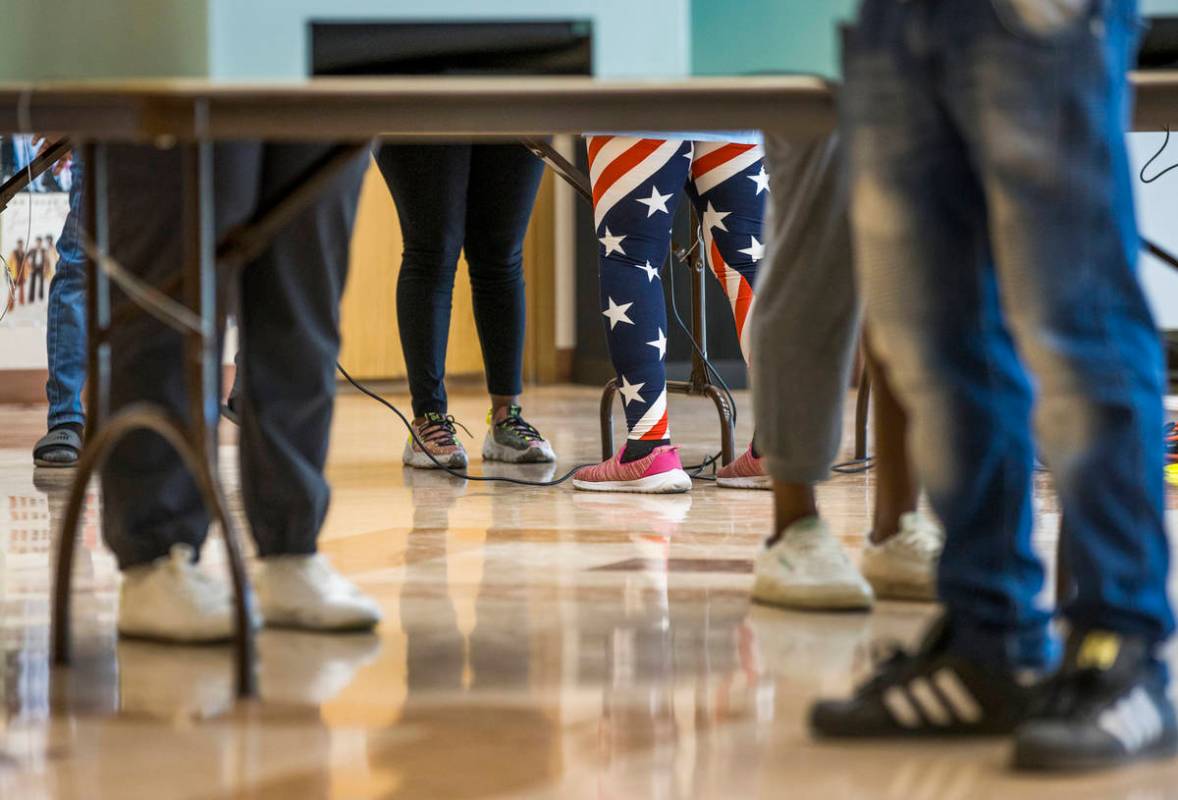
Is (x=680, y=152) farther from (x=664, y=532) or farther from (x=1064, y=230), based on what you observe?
(x=1064, y=230)

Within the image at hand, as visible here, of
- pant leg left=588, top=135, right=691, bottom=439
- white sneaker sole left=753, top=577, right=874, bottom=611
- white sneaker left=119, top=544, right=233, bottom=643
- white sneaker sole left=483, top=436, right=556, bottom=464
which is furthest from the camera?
white sneaker sole left=483, top=436, right=556, bottom=464

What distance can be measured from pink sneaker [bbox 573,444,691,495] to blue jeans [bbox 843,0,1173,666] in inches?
54.1

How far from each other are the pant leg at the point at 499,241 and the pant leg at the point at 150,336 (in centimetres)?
143

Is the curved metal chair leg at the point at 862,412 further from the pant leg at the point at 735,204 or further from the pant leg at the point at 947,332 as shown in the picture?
the pant leg at the point at 947,332

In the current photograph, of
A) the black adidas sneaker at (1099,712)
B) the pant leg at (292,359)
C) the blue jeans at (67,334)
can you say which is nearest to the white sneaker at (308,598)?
the pant leg at (292,359)

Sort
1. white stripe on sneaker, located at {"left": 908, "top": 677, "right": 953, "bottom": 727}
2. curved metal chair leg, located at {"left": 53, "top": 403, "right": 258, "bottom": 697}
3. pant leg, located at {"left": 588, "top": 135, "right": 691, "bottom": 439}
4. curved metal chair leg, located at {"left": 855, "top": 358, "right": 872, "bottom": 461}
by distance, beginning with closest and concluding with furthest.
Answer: white stripe on sneaker, located at {"left": 908, "top": 677, "right": 953, "bottom": 727} → curved metal chair leg, located at {"left": 53, "top": 403, "right": 258, "bottom": 697} → pant leg, located at {"left": 588, "top": 135, "right": 691, "bottom": 439} → curved metal chair leg, located at {"left": 855, "top": 358, "right": 872, "bottom": 461}

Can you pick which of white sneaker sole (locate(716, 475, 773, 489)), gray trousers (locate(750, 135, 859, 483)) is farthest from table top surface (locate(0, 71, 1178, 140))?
white sneaker sole (locate(716, 475, 773, 489))

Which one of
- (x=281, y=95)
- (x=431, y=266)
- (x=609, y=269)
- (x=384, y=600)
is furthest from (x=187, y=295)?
(x=431, y=266)

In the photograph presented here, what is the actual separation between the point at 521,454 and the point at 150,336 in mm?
1604

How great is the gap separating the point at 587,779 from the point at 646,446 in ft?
5.09

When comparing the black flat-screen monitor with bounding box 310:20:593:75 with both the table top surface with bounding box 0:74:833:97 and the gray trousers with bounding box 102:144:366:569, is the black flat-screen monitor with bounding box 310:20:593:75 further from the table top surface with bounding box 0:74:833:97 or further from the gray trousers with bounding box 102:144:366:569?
the gray trousers with bounding box 102:144:366:569

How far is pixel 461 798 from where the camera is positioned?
95 centimetres

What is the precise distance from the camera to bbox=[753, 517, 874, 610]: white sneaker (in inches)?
59.7

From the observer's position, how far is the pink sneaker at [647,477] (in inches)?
97.3
